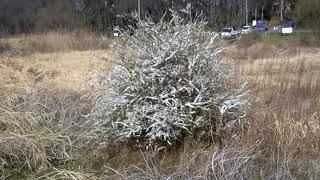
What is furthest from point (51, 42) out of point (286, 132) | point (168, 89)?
point (286, 132)

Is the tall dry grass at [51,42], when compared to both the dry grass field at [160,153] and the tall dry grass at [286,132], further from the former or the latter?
the tall dry grass at [286,132]

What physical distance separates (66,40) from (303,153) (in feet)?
48.9

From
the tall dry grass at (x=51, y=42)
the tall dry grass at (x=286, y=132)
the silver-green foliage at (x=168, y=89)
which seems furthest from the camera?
the tall dry grass at (x=51, y=42)

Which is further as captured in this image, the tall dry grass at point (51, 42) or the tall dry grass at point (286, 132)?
the tall dry grass at point (51, 42)

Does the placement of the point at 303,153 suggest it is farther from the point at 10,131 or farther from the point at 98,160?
the point at 10,131

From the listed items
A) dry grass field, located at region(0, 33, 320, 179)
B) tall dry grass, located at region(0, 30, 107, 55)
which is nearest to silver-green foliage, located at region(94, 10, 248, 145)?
dry grass field, located at region(0, 33, 320, 179)

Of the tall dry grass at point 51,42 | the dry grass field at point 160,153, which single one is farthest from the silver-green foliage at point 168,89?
the tall dry grass at point 51,42

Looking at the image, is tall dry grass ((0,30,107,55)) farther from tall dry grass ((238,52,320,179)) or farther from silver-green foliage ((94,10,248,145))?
silver-green foliage ((94,10,248,145))

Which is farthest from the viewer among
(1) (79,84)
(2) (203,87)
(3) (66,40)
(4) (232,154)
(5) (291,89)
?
(3) (66,40)

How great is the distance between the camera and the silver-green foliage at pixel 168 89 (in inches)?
171

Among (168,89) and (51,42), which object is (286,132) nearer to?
(168,89)

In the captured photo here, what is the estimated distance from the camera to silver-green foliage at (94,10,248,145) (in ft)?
14.2

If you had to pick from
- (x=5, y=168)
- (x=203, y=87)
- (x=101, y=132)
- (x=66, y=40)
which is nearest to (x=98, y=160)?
(x=101, y=132)

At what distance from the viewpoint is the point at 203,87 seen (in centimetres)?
439
